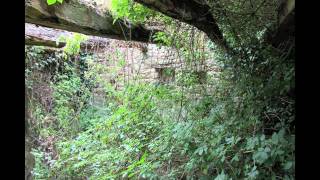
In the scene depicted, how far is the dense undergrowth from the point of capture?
290cm

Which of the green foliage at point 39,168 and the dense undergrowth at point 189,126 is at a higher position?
the dense undergrowth at point 189,126

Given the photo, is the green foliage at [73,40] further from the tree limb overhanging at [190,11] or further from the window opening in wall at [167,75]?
the tree limb overhanging at [190,11]

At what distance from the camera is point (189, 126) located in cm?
364

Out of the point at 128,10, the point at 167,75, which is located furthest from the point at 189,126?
the point at 167,75

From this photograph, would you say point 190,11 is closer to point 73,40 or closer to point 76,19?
point 76,19

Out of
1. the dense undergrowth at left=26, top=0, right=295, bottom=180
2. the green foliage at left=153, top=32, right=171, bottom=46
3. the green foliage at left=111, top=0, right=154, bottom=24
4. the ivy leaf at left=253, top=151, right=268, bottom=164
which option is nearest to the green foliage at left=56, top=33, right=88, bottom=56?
the dense undergrowth at left=26, top=0, right=295, bottom=180

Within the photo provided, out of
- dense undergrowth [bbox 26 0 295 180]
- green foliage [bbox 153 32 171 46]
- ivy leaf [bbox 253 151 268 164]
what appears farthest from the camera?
green foliage [bbox 153 32 171 46]

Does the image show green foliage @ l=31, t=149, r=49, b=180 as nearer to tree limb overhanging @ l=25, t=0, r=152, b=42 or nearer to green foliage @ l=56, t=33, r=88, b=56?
green foliage @ l=56, t=33, r=88, b=56

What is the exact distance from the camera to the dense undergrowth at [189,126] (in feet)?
9.52

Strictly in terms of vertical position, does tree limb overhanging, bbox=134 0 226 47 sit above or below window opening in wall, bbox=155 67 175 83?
above

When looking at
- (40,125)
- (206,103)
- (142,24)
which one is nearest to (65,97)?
(40,125)

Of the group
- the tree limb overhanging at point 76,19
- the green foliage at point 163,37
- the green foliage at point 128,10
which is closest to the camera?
the tree limb overhanging at point 76,19

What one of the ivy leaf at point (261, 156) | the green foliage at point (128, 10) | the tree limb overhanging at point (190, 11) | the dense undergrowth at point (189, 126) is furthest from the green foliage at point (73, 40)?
the ivy leaf at point (261, 156)
